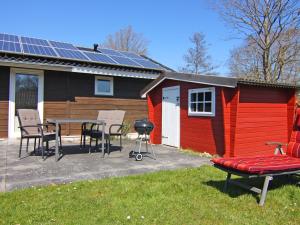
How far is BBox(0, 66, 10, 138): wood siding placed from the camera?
33.2 feet

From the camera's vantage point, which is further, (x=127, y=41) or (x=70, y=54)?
(x=127, y=41)

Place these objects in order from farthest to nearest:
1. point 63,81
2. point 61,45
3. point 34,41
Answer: point 61,45, point 34,41, point 63,81

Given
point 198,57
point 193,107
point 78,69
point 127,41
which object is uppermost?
point 127,41

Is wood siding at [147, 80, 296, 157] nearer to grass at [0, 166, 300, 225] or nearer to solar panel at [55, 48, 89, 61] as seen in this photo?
grass at [0, 166, 300, 225]

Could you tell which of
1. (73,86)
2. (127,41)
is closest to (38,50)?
(73,86)

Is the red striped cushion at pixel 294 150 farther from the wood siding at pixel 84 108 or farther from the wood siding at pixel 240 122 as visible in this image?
the wood siding at pixel 84 108

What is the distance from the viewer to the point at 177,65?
31.9m

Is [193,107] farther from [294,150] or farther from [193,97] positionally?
[294,150]

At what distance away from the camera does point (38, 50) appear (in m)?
11.0

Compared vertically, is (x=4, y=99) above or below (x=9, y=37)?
below

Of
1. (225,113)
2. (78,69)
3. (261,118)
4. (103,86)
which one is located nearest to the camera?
(225,113)

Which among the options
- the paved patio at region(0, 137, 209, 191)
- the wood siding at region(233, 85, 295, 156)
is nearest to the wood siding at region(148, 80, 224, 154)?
the wood siding at region(233, 85, 295, 156)

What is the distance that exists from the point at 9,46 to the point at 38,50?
98 centimetres

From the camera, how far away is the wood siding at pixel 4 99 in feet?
33.2
